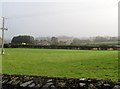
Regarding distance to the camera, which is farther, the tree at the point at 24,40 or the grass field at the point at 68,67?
the tree at the point at 24,40

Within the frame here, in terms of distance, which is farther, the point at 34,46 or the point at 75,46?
the point at 34,46

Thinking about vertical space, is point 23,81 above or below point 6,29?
below

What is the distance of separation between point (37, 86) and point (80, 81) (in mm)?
1183

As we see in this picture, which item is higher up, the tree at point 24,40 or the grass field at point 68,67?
the tree at point 24,40

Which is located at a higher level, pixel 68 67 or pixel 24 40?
pixel 24 40

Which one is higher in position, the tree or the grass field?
the tree

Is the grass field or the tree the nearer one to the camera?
the grass field

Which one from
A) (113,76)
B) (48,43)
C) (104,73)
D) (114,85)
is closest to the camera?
(114,85)

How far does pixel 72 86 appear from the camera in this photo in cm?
640

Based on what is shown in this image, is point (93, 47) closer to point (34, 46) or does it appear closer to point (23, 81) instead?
point (34, 46)

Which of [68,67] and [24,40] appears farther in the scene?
[24,40]

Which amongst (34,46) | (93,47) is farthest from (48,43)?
(93,47)

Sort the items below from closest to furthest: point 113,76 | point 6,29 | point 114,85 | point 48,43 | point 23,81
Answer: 1. point 114,85
2. point 23,81
3. point 113,76
4. point 6,29
5. point 48,43

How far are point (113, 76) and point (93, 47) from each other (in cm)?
2359
